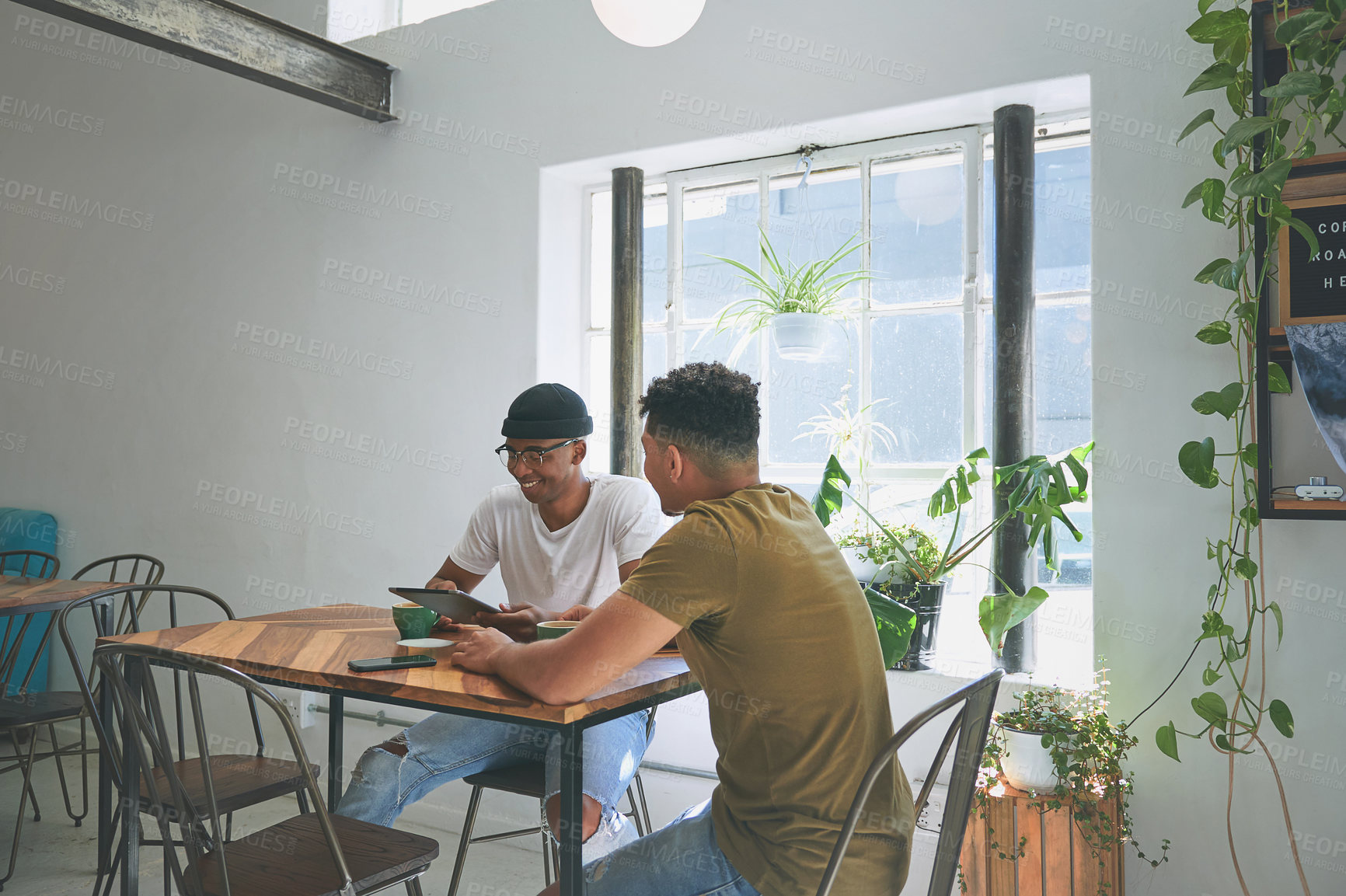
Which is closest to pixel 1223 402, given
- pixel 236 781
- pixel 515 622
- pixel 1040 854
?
pixel 1040 854

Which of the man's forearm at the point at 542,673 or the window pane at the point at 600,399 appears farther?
the window pane at the point at 600,399

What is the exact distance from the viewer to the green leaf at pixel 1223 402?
2.23 meters

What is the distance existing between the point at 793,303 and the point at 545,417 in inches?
41.6

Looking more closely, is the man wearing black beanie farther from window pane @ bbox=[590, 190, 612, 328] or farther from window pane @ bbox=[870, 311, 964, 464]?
window pane @ bbox=[590, 190, 612, 328]

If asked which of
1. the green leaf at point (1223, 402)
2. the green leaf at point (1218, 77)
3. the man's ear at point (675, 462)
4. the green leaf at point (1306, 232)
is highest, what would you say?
the green leaf at point (1218, 77)

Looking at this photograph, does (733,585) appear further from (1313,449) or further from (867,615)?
(1313,449)

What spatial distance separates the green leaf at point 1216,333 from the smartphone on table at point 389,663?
→ 6.17 feet

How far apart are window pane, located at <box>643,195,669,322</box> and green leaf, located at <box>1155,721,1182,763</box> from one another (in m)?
1.99

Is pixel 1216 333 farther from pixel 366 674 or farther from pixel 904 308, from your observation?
pixel 366 674

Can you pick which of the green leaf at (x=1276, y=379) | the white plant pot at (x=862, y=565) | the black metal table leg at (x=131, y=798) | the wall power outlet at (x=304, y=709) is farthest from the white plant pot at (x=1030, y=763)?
the wall power outlet at (x=304, y=709)

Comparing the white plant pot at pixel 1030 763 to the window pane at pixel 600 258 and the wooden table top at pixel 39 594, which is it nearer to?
the window pane at pixel 600 258

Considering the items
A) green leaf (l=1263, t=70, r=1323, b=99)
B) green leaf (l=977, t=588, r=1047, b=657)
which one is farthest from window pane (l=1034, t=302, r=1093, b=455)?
green leaf (l=1263, t=70, r=1323, b=99)

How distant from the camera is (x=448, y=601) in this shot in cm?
200

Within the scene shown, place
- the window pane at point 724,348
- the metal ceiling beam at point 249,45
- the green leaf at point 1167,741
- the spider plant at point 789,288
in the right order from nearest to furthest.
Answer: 1. the green leaf at point 1167,741
2. the metal ceiling beam at point 249,45
3. the spider plant at point 789,288
4. the window pane at point 724,348
